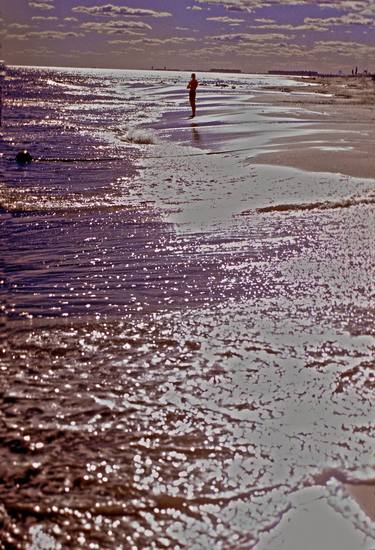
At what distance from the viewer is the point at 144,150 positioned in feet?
64.1

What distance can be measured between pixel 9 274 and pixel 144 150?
44.3ft

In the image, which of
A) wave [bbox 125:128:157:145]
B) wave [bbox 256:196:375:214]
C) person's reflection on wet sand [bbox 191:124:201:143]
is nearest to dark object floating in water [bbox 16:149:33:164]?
wave [bbox 125:128:157:145]

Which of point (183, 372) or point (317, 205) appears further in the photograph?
point (317, 205)

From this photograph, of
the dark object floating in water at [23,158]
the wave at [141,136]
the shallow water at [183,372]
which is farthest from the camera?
the wave at [141,136]

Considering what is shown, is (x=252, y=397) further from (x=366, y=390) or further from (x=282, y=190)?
(x=282, y=190)

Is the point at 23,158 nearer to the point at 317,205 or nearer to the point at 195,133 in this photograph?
the point at 195,133

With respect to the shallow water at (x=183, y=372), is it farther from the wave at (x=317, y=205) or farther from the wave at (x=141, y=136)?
the wave at (x=141, y=136)

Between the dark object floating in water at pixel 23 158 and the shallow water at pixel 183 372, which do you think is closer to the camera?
the shallow water at pixel 183 372

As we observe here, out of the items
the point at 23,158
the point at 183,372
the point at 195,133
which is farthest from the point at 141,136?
the point at 183,372

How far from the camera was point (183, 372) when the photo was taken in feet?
14.4

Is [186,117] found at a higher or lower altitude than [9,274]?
higher

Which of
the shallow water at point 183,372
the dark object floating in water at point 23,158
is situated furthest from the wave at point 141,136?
the shallow water at point 183,372

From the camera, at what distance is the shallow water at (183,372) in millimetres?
3042

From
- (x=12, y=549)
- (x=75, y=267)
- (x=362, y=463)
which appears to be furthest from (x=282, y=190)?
(x=12, y=549)
